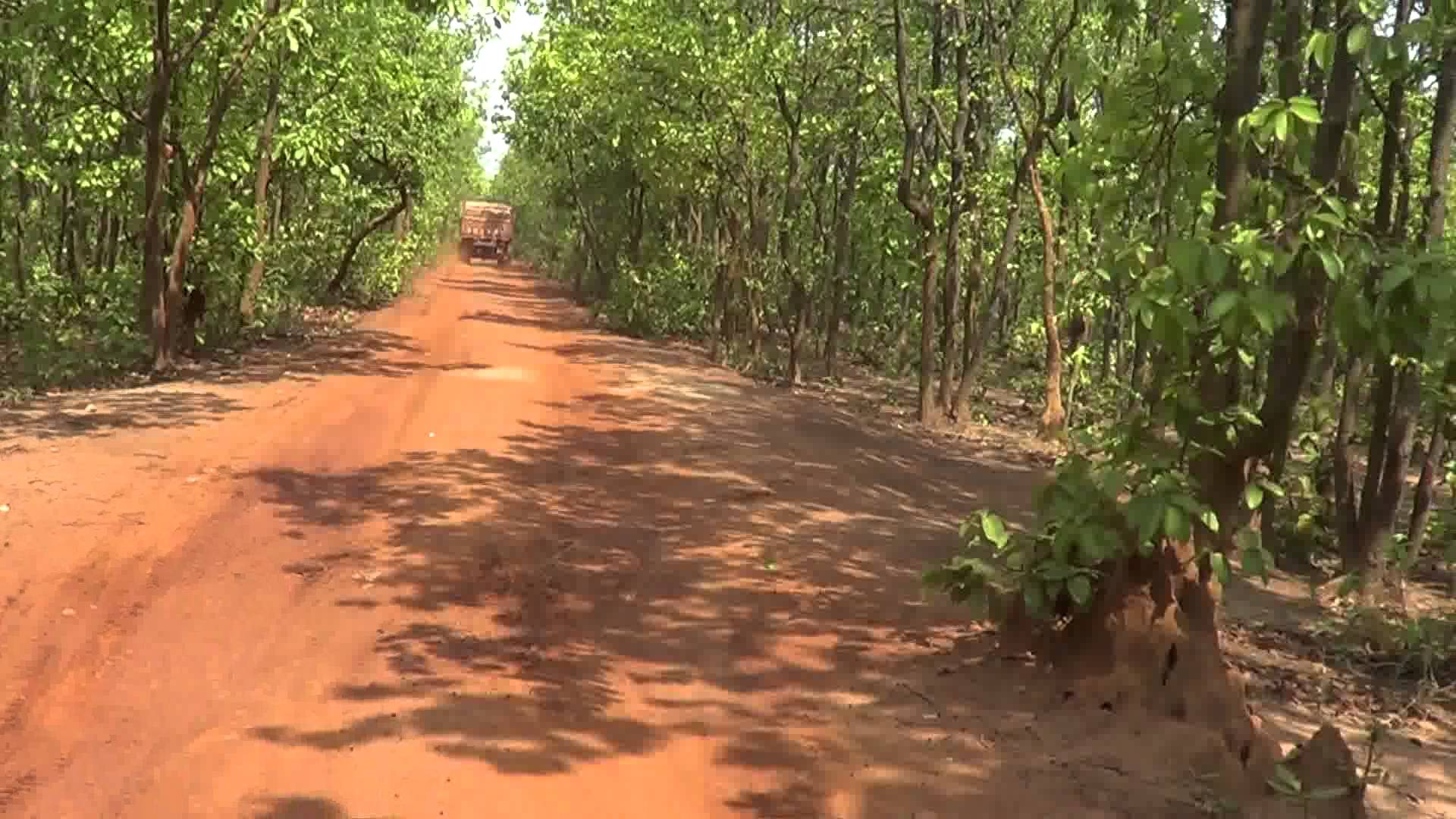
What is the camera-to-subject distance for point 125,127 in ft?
46.5

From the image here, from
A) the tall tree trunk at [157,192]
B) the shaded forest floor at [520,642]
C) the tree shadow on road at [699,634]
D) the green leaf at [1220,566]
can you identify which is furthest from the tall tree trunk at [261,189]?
the green leaf at [1220,566]

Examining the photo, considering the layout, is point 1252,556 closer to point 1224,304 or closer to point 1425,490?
point 1224,304

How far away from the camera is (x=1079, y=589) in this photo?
502cm

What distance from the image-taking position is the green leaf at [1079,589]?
5.00 metres

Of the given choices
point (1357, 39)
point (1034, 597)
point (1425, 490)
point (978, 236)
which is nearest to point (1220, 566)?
point (1034, 597)

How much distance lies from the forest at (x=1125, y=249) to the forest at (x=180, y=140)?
437 centimetres

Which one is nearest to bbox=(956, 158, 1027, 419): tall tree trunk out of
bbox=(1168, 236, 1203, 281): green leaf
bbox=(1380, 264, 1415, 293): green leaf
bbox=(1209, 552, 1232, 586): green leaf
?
bbox=(1209, 552, 1232, 586): green leaf

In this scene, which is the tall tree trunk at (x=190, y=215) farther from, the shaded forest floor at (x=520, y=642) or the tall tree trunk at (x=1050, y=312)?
the tall tree trunk at (x=1050, y=312)

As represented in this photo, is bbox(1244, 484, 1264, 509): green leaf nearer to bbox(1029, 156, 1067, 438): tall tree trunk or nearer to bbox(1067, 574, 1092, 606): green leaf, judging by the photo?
bbox(1067, 574, 1092, 606): green leaf

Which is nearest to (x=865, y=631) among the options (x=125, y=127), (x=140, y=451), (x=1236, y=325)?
(x=1236, y=325)

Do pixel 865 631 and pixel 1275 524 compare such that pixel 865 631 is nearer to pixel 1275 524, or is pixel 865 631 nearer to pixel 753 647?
pixel 753 647

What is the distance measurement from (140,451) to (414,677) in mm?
4342

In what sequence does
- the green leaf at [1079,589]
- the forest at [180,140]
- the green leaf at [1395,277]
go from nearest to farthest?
1. the green leaf at [1395,277]
2. the green leaf at [1079,589]
3. the forest at [180,140]

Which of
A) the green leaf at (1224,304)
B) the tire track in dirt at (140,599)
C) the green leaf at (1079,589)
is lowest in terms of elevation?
the tire track in dirt at (140,599)
